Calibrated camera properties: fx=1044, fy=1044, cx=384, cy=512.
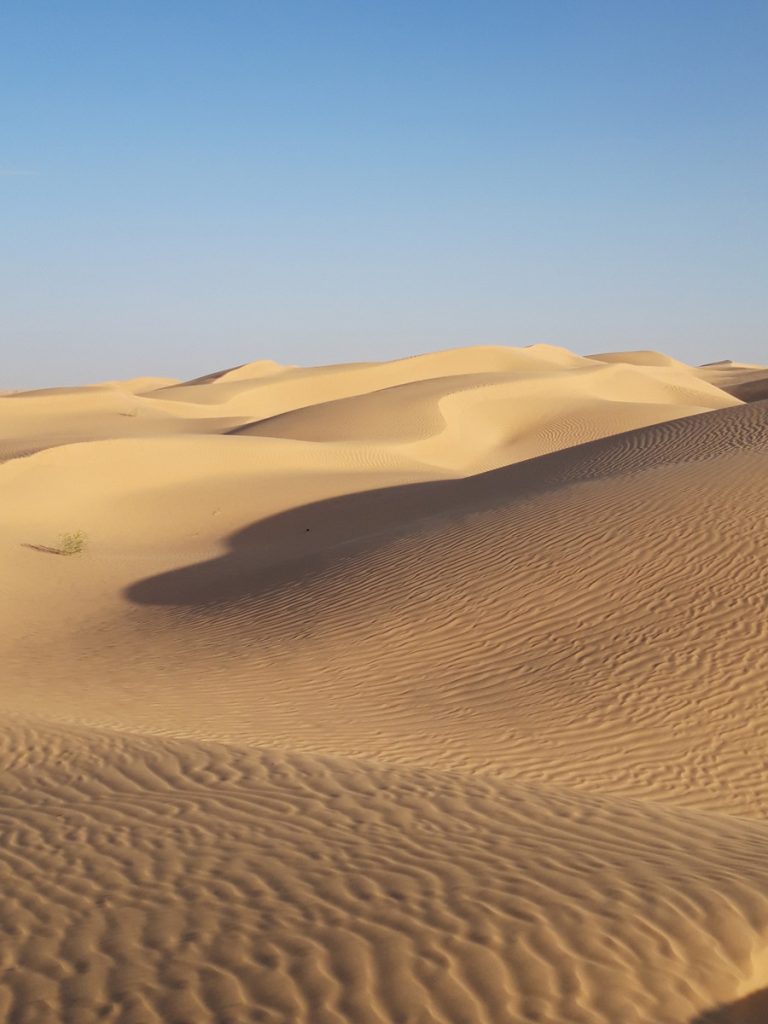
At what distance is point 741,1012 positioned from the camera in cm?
348

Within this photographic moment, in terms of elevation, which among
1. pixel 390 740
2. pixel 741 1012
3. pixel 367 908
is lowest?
pixel 390 740

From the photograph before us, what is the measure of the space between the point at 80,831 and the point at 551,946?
2.50 m

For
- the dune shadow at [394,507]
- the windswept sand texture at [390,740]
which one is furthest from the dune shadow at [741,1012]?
the dune shadow at [394,507]

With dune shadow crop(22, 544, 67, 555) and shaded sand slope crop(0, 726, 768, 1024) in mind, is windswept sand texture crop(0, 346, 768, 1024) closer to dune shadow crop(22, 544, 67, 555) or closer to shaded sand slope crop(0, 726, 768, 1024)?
shaded sand slope crop(0, 726, 768, 1024)

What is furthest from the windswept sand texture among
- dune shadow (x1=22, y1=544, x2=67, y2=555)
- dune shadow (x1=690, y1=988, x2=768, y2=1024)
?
dune shadow (x1=22, y1=544, x2=67, y2=555)

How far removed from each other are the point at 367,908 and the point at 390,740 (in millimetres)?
4956

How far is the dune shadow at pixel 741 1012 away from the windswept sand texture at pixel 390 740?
1 centimetres

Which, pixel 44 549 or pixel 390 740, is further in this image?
pixel 44 549

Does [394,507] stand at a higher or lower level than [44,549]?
higher

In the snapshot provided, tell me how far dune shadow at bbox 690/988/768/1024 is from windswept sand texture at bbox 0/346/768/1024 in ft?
0.04

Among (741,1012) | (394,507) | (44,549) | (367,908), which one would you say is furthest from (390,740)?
(44,549)

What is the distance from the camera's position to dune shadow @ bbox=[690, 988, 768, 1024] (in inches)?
135

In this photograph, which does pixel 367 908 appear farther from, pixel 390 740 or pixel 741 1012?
pixel 390 740

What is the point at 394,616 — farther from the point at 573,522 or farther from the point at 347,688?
the point at 573,522
